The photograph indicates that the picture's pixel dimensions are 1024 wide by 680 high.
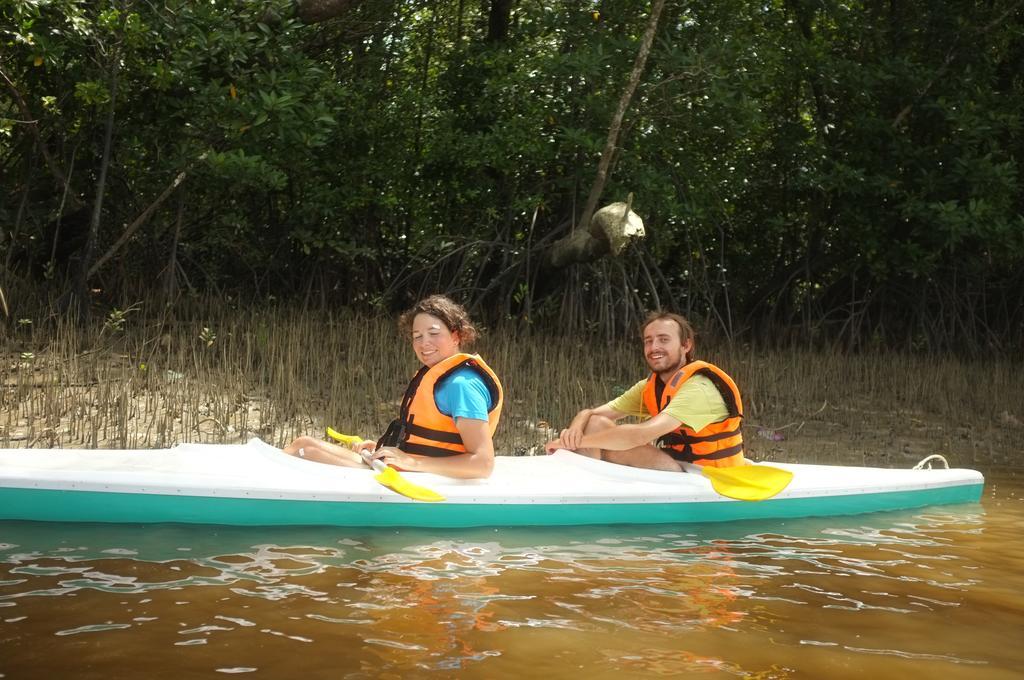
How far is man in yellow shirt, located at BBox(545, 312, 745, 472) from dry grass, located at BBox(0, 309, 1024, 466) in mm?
937

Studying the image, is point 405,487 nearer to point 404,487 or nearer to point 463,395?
point 404,487

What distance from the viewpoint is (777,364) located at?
27.6ft

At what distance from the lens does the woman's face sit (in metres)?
4.05

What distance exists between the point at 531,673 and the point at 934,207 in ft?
25.1

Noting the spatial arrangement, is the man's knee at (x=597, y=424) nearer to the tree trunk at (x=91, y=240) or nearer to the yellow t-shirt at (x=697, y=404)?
the yellow t-shirt at (x=697, y=404)

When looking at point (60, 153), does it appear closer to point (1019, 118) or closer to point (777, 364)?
point (777, 364)

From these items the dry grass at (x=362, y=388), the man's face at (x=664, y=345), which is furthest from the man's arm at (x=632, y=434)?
the dry grass at (x=362, y=388)

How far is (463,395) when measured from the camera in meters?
3.92

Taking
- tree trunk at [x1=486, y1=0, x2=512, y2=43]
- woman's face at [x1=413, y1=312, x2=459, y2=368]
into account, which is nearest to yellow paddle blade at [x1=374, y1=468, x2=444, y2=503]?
woman's face at [x1=413, y1=312, x2=459, y2=368]

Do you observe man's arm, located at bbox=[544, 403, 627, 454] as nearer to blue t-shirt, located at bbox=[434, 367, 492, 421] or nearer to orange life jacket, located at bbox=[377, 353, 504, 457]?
orange life jacket, located at bbox=[377, 353, 504, 457]

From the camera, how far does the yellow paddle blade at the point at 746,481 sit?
4.38 metres

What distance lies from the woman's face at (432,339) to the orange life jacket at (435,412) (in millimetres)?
45

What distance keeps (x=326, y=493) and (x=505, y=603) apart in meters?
1.11

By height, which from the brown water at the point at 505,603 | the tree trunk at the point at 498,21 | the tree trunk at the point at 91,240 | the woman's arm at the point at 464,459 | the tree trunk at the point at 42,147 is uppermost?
the tree trunk at the point at 498,21
